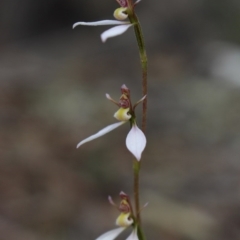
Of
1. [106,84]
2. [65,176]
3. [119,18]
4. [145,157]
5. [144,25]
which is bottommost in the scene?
[144,25]

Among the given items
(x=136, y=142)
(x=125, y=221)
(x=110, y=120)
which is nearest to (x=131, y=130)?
(x=136, y=142)

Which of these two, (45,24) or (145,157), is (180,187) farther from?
(45,24)

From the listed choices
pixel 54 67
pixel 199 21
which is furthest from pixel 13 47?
pixel 199 21

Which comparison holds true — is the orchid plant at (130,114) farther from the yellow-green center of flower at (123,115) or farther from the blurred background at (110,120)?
the blurred background at (110,120)

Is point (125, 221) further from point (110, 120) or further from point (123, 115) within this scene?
point (110, 120)

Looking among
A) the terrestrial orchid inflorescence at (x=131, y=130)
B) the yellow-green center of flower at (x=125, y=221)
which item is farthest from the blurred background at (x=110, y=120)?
the terrestrial orchid inflorescence at (x=131, y=130)

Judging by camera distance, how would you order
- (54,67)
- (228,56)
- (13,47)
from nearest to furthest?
(228,56)
(54,67)
(13,47)

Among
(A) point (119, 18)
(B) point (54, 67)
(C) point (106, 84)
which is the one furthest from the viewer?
(B) point (54, 67)
